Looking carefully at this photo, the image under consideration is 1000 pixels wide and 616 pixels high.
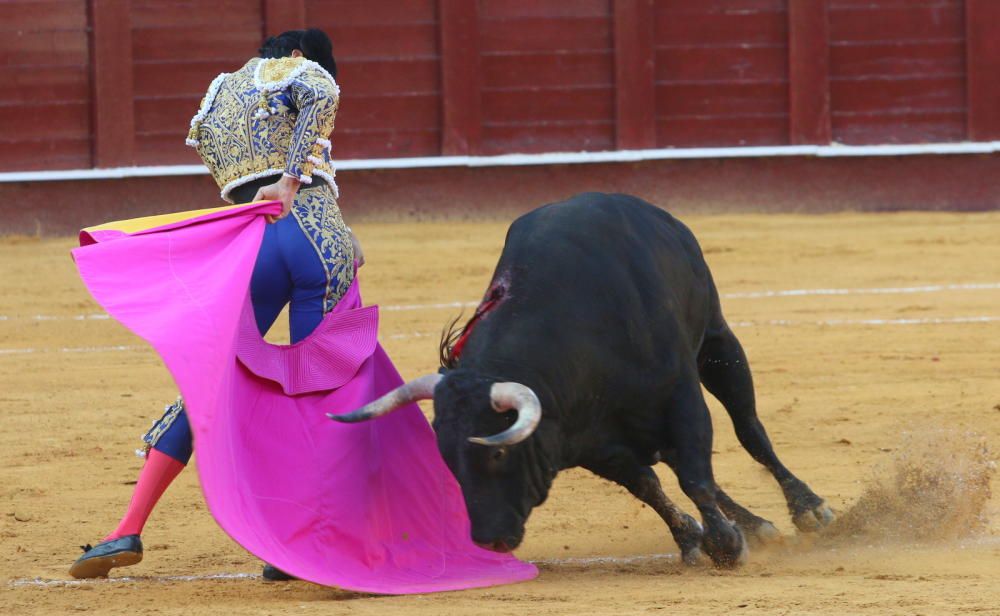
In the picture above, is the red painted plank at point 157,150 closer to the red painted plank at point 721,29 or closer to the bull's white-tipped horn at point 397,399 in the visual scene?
the red painted plank at point 721,29

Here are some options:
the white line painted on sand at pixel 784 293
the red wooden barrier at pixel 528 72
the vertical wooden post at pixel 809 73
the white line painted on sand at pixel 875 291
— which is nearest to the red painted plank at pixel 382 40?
the red wooden barrier at pixel 528 72

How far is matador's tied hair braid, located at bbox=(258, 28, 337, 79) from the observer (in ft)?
12.3

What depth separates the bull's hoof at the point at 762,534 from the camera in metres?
3.88

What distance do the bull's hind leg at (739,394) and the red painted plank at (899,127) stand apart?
6221 mm

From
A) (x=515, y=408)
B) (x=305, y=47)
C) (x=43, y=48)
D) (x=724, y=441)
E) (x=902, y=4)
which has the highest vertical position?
(x=902, y=4)

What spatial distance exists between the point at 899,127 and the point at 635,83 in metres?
1.66

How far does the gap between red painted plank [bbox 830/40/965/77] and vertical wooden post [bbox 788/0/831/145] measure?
4.6 inches

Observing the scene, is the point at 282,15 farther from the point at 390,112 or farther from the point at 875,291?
the point at 875,291

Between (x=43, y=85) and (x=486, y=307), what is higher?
(x=43, y=85)

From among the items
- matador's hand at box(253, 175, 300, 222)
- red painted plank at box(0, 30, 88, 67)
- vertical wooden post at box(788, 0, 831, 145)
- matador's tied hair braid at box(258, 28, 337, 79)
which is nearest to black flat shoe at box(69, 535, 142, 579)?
matador's hand at box(253, 175, 300, 222)

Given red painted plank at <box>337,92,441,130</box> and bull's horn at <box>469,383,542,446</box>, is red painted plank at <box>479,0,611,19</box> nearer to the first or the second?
red painted plank at <box>337,92,441,130</box>

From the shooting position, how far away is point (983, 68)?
1027 centimetres

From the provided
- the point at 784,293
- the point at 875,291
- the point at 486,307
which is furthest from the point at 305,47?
the point at 875,291

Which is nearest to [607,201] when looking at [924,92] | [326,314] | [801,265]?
[326,314]
